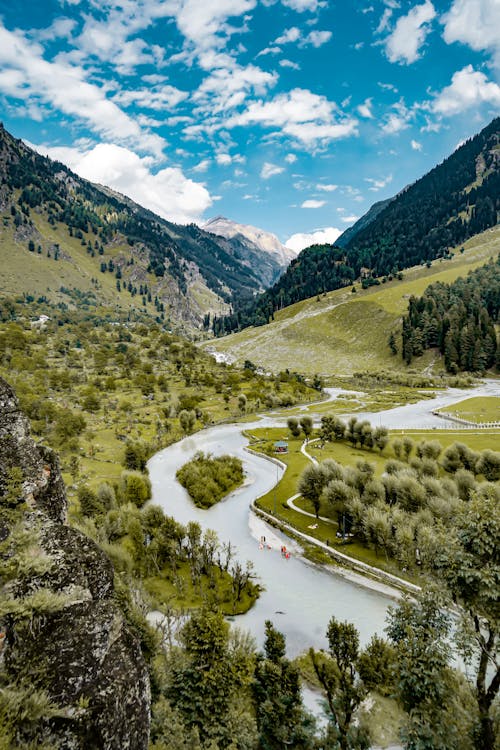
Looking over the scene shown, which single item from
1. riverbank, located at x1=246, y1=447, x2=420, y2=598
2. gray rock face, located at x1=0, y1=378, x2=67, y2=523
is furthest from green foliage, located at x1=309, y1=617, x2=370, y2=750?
gray rock face, located at x1=0, y1=378, x2=67, y2=523

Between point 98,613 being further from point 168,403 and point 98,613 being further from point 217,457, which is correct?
point 168,403

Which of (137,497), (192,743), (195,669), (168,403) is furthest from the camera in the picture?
(168,403)

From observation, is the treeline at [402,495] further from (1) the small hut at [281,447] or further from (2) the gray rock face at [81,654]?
(1) the small hut at [281,447]

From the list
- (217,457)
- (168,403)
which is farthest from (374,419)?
(168,403)

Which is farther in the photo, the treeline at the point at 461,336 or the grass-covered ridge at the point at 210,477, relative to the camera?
the treeline at the point at 461,336

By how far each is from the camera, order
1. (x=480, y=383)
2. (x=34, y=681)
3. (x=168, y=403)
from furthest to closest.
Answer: (x=480, y=383)
(x=168, y=403)
(x=34, y=681)

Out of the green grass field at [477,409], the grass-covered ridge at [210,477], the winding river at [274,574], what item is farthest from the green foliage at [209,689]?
the green grass field at [477,409]
